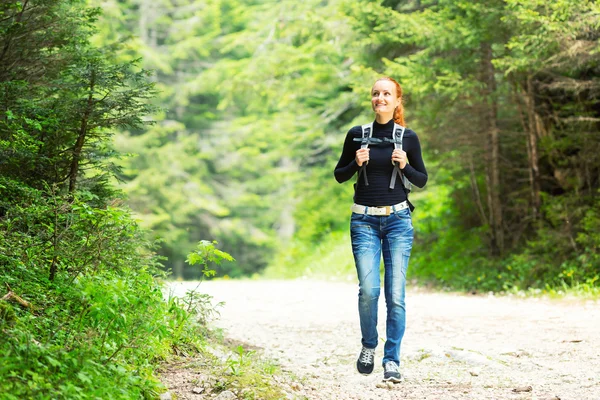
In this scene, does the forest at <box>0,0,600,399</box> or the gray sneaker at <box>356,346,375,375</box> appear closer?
the forest at <box>0,0,600,399</box>

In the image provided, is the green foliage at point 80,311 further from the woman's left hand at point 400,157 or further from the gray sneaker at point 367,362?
the woman's left hand at point 400,157

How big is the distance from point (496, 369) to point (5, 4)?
16.8ft

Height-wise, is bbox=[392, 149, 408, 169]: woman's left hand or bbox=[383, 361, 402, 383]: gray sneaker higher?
bbox=[392, 149, 408, 169]: woman's left hand

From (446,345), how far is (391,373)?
1.76 metres

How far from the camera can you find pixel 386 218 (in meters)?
5.34

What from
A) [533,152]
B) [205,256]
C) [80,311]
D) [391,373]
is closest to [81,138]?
[205,256]

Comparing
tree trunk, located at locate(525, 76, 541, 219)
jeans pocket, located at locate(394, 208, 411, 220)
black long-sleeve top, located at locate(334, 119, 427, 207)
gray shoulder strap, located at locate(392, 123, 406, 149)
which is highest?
tree trunk, located at locate(525, 76, 541, 219)

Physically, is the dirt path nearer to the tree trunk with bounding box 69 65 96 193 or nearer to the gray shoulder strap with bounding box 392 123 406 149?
the tree trunk with bounding box 69 65 96 193

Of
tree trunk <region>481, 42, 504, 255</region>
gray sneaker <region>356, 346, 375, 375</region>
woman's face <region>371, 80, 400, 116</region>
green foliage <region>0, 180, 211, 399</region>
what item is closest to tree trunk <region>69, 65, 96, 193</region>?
green foliage <region>0, 180, 211, 399</region>

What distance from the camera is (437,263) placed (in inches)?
599

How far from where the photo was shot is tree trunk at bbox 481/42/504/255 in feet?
40.7

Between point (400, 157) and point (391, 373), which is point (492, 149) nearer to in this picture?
point (400, 157)

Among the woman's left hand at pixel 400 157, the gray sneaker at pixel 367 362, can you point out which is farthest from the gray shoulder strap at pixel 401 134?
the gray sneaker at pixel 367 362

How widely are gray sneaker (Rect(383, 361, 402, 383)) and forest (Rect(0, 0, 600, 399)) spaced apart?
1.50m
